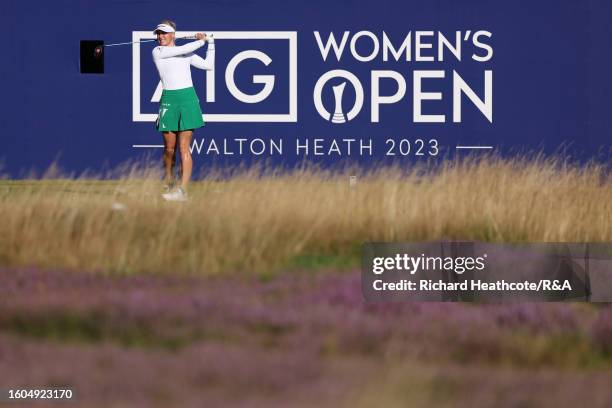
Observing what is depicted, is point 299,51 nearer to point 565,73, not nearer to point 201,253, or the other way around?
point 565,73

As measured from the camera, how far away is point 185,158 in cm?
1052

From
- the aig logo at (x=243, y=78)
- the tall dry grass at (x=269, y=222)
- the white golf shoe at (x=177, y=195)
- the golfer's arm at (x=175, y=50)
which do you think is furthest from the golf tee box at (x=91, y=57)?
the white golf shoe at (x=177, y=195)

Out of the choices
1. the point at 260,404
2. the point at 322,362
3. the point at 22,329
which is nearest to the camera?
the point at 260,404

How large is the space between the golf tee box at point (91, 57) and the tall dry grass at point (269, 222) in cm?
306

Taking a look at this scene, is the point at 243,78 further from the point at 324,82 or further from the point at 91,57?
the point at 91,57

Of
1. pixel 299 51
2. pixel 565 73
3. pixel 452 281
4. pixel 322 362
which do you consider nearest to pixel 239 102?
pixel 299 51

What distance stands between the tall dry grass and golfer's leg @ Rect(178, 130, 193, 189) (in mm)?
393

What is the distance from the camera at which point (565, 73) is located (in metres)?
12.9

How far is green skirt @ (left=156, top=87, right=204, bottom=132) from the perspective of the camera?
1073 centimetres

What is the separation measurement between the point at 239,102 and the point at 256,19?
979 mm

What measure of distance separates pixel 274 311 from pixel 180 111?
535cm

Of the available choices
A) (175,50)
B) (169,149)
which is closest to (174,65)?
(175,50)

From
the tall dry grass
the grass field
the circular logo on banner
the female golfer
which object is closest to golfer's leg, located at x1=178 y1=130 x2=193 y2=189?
the female golfer

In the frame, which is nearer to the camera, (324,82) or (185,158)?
(185,158)
